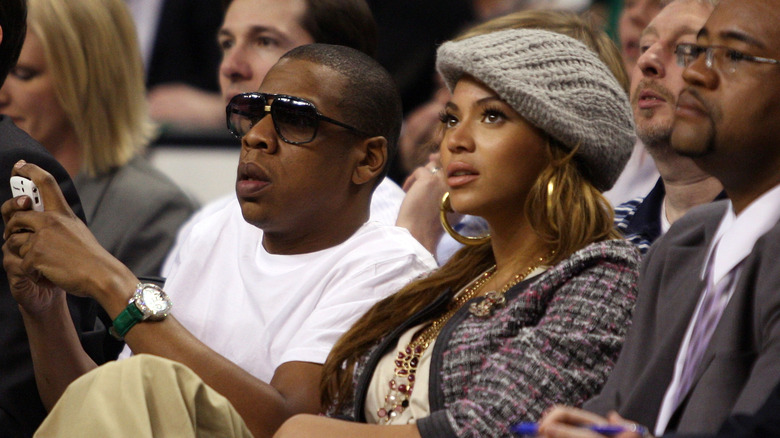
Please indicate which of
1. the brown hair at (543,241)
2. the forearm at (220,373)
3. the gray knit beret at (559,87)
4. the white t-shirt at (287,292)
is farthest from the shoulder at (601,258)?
the forearm at (220,373)

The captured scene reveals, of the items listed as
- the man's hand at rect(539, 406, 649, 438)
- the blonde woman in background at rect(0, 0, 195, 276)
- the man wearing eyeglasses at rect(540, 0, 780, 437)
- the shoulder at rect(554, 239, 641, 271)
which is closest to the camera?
the man's hand at rect(539, 406, 649, 438)

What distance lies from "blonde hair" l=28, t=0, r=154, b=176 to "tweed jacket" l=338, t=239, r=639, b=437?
2.08 metres

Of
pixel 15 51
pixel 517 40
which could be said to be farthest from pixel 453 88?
pixel 15 51

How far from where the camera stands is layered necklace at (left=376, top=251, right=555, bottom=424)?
2.46 m

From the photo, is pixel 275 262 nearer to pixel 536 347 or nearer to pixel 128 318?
pixel 128 318

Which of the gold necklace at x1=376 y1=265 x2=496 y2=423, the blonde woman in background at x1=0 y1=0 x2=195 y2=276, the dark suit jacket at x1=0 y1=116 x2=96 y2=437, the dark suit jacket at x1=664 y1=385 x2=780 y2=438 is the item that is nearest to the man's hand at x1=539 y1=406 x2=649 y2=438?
Result: the dark suit jacket at x1=664 y1=385 x2=780 y2=438

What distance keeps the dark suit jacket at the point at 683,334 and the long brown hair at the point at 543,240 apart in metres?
0.27

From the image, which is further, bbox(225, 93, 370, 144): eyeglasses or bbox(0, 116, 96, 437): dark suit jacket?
bbox(225, 93, 370, 144): eyeglasses

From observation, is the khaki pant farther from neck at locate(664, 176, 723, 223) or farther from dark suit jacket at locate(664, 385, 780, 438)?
neck at locate(664, 176, 723, 223)

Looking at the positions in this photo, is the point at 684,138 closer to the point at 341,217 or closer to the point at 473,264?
the point at 473,264

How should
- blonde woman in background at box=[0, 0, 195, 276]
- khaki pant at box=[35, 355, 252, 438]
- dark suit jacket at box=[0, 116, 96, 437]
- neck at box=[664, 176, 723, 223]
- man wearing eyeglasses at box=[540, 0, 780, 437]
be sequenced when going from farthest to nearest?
1. blonde woman in background at box=[0, 0, 195, 276]
2. neck at box=[664, 176, 723, 223]
3. dark suit jacket at box=[0, 116, 96, 437]
4. khaki pant at box=[35, 355, 252, 438]
5. man wearing eyeglasses at box=[540, 0, 780, 437]

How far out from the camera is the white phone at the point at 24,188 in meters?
2.50

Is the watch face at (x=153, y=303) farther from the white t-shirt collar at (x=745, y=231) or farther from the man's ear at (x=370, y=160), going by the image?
the white t-shirt collar at (x=745, y=231)

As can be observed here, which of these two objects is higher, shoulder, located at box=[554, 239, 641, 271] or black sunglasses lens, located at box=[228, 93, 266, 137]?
black sunglasses lens, located at box=[228, 93, 266, 137]
